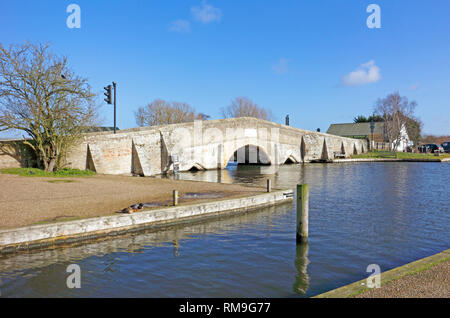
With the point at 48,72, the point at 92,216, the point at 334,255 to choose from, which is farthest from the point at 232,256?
the point at 48,72

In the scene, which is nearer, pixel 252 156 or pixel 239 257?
pixel 239 257

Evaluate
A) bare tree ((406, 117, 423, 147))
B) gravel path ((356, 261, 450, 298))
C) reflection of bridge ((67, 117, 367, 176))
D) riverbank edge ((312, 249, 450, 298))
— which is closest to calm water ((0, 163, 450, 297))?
riverbank edge ((312, 249, 450, 298))

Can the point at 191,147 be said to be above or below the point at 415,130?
below

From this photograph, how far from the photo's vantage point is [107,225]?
33.5 ft

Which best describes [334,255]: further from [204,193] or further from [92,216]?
[204,193]

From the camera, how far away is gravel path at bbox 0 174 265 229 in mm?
10359

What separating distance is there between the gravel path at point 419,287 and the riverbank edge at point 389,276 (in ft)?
0.35

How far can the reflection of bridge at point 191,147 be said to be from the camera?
2388 centimetres

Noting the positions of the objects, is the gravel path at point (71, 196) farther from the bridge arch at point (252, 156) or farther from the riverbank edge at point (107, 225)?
the bridge arch at point (252, 156)

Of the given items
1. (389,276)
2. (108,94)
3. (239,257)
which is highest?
(108,94)

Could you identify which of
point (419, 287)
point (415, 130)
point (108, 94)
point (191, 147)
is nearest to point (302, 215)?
point (419, 287)

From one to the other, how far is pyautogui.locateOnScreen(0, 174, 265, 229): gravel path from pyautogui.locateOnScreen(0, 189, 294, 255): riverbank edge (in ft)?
1.79

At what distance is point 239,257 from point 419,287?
4.36 metres

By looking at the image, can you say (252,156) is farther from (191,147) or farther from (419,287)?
(419,287)
